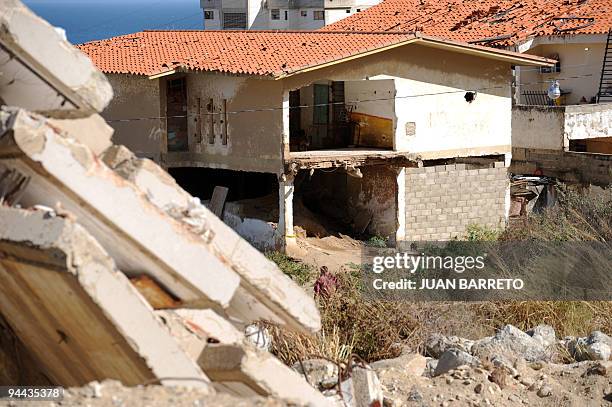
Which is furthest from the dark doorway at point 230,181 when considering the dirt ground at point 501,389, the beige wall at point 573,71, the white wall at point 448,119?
the dirt ground at point 501,389

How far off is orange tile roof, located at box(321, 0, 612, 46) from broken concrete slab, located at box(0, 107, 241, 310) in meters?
29.4

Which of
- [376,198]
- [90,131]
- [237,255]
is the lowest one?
[376,198]

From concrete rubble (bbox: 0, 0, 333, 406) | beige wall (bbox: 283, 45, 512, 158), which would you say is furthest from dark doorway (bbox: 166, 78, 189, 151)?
concrete rubble (bbox: 0, 0, 333, 406)

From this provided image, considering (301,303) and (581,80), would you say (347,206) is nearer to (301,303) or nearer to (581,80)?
(581,80)

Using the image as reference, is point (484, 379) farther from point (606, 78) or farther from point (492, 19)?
point (492, 19)

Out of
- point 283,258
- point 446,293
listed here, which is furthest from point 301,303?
point 283,258

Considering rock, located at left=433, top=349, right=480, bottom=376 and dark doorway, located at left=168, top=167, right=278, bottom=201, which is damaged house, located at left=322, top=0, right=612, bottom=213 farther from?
rock, located at left=433, top=349, right=480, bottom=376

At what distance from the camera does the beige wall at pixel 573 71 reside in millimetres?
34156

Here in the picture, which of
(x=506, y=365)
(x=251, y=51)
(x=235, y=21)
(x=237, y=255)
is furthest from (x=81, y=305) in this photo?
(x=235, y=21)

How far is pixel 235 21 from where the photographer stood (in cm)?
6656

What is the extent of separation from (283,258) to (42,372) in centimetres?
1948

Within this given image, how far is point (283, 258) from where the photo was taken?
81.1ft

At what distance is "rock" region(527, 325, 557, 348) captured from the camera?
1095 cm

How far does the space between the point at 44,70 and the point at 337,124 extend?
24011 mm
